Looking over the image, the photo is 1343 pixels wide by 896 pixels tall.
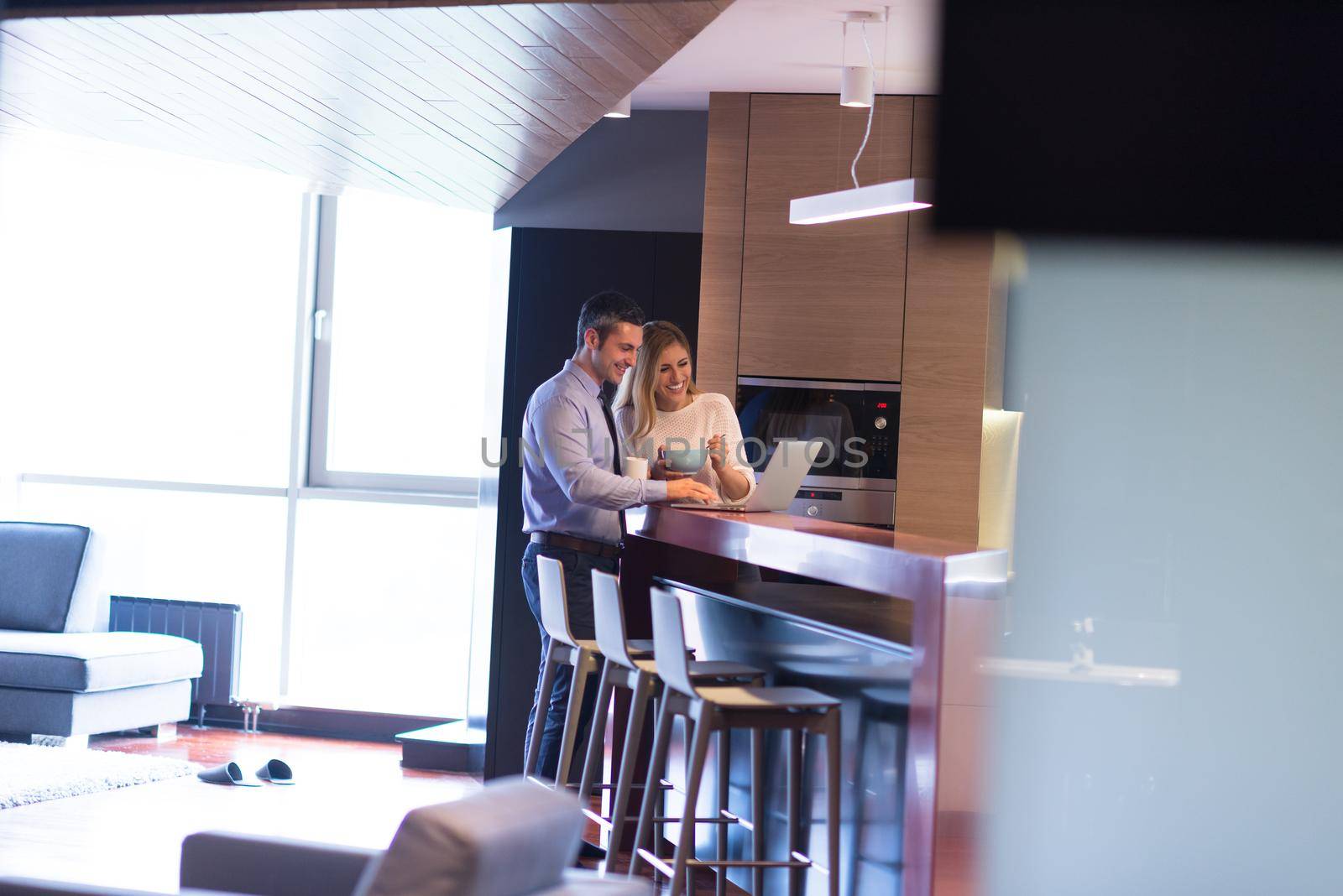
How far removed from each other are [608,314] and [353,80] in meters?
1.14

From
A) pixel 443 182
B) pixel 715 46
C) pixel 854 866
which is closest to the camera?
pixel 854 866

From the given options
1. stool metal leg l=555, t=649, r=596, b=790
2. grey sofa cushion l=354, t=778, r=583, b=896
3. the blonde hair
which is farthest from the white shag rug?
grey sofa cushion l=354, t=778, r=583, b=896

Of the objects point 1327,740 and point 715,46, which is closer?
point 1327,740

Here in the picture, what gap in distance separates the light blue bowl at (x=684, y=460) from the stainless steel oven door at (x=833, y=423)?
137 cm

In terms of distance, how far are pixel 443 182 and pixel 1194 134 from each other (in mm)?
3841

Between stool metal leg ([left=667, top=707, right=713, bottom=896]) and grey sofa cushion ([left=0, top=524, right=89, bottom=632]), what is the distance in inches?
169

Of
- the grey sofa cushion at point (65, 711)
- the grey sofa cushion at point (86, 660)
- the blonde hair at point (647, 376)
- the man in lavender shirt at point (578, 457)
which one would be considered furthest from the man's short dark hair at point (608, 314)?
the grey sofa cushion at point (65, 711)

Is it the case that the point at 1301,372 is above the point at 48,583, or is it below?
above

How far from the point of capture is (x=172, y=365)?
7355 millimetres

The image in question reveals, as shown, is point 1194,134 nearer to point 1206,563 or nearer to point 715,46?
point 1206,563

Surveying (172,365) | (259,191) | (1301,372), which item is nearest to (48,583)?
(172,365)

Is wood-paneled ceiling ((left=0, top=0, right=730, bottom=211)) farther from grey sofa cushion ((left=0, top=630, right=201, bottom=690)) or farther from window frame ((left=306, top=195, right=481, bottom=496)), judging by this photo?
grey sofa cushion ((left=0, top=630, right=201, bottom=690))

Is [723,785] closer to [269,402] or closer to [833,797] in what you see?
[833,797]

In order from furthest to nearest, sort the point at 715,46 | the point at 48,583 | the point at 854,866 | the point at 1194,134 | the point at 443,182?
the point at 48,583 < the point at 443,182 < the point at 715,46 < the point at 854,866 < the point at 1194,134
